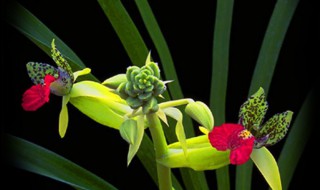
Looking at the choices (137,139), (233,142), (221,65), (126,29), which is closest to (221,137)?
(233,142)

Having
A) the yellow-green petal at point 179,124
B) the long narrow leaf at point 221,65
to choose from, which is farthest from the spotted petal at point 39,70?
the long narrow leaf at point 221,65

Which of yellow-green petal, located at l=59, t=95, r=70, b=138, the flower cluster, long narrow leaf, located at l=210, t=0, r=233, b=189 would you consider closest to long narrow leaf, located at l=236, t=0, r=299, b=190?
long narrow leaf, located at l=210, t=0, r=233, b=189

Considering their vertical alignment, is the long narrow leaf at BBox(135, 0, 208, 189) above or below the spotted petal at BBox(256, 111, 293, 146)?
above

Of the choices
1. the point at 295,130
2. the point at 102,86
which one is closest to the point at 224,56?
the point at 295,130

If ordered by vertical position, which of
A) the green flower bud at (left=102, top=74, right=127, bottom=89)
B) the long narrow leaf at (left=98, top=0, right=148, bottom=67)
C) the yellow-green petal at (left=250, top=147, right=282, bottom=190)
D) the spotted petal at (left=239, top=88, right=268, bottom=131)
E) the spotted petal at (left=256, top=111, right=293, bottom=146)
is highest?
the long narrow leaf at (left=98, top=0, right=148, bottom=67)

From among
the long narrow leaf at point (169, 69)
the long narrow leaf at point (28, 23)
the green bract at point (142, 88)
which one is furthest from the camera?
the long narrow leaf at point (169, 69)

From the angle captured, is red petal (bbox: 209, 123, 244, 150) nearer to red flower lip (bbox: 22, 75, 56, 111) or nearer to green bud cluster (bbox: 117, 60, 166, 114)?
green bud cluster (bbox: 117, 60, 166, 114)

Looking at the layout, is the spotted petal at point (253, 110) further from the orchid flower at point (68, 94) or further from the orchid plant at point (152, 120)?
the orchid flower at point (68, 94)
